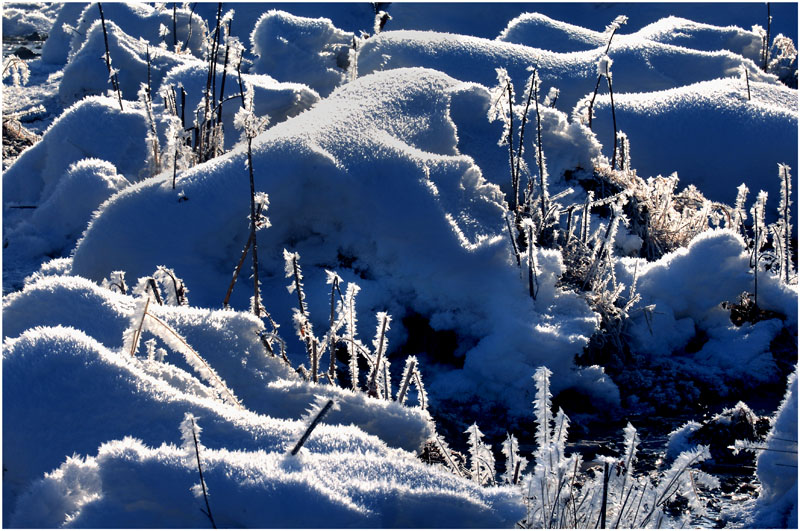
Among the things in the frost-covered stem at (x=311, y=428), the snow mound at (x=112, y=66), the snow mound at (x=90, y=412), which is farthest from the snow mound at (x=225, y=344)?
the snow mound at (x=112, y=66)

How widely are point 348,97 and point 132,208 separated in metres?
1.23

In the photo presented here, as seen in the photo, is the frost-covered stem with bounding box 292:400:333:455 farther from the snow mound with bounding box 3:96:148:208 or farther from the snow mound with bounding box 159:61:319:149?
the snow mound with bounding box 159:61:319:149

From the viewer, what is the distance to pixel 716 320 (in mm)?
3926

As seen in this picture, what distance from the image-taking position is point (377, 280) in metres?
3.61

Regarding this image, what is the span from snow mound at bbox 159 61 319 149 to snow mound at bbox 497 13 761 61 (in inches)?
92.3

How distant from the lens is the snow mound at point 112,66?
261 inches

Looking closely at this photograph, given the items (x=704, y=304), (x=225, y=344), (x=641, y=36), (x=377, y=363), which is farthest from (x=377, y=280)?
(x=641, y=36)

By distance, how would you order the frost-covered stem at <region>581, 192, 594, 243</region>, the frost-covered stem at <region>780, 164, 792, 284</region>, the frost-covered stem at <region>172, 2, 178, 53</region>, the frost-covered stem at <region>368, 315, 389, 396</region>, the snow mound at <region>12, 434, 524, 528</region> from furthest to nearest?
the frost-covered stem at <region>172, 2, 178, 53</region>, the frost-covered stem at <region>581, 192, 594, 243</region>, the frost-covered stem at <region>780, 164, 792, 284</region>, the frost-covered stem at <region>368, 315, 389, 396</region>, the snow mound at <region>12, 434, 524, 528</region>

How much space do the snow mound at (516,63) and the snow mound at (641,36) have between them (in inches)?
29.2

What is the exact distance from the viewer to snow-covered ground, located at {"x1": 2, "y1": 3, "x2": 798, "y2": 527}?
75.0 inches

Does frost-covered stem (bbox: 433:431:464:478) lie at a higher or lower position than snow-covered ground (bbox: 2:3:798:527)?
lower

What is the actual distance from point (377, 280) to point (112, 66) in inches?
164

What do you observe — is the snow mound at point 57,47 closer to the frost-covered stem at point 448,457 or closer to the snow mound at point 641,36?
the snow mound at point 641,36

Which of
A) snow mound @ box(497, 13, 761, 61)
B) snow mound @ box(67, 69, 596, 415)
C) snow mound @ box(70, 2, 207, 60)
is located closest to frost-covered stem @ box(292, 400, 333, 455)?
snow mound @ box(67, 69, 596, 415)
